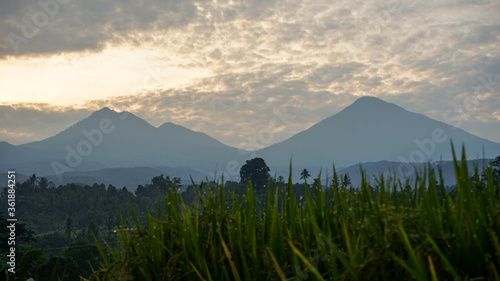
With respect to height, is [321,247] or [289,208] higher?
[289,208]

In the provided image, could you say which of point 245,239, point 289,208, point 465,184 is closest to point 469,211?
point 465,184

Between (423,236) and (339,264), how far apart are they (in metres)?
0.45

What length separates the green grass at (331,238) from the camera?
1957 mm

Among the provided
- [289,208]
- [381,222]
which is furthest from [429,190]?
[289,208]

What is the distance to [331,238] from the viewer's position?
2.44 m

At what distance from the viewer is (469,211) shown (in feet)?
6.80

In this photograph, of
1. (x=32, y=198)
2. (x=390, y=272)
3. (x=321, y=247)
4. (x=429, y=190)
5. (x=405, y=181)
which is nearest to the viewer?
(x=390, y=272)

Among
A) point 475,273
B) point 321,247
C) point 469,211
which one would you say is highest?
point 469,211

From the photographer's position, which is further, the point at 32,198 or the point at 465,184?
the point at 32,198

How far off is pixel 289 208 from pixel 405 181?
88 cm

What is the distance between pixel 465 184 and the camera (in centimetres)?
220

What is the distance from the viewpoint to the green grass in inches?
77.0

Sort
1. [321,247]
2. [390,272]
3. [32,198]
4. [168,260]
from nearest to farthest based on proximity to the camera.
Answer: [390,272], [321,247], [168,260], [32,198]

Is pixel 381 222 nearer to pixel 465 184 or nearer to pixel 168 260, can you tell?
pixel 465 184
